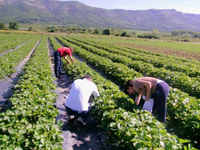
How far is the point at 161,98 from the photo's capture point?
470 cm

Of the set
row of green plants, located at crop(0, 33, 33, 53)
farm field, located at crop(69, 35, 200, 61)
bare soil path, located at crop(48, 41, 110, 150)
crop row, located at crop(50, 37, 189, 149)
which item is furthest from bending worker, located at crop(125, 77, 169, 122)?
farm field, located at crop(69, 35, 200, 61)

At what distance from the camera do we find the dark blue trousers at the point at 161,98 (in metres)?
4.66

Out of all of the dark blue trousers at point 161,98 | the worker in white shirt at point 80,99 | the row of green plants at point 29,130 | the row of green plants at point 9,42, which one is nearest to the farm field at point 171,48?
the dark blue trousers at point 161,98

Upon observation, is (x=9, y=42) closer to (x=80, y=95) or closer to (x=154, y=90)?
(x=80, y=95)

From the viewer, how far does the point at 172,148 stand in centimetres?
272

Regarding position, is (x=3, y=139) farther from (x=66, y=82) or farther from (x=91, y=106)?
(x=66, y=82)

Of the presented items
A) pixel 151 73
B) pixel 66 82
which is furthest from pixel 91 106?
pixel 151 73

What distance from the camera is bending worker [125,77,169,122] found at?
455cm

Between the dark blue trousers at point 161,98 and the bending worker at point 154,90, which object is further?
the dark blue trousers at point 161,98

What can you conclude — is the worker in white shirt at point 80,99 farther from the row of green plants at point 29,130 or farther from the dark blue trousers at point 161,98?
the dark blue trousers at point 161,98

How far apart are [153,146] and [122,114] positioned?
116cm

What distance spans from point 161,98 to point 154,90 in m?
0.27

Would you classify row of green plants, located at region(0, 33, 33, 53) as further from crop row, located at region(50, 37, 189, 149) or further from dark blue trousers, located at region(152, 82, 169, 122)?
dark blue trousers, located at region(152, 82, 169, 122)

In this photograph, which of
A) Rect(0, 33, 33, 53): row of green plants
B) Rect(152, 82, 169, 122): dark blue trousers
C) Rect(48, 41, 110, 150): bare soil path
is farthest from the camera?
Rect(0, 33, 33, 53): row of green plants
